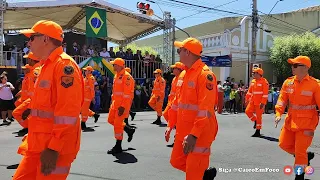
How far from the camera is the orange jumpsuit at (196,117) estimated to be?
4.05 meters

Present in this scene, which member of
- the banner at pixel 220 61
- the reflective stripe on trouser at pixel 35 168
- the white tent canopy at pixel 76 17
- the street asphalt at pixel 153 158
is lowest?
the street asphalt at pixel 153 158

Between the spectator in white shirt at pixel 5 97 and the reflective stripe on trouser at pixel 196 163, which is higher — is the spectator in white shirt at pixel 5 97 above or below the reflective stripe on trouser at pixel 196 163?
above

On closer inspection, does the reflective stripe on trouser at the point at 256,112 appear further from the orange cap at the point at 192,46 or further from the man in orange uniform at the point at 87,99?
the orange cap at the point at 192,46

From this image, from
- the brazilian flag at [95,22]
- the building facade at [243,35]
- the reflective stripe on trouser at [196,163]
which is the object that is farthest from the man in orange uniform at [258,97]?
the building facade at [243,35]

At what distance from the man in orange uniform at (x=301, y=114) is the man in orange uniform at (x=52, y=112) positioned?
370 centimetres

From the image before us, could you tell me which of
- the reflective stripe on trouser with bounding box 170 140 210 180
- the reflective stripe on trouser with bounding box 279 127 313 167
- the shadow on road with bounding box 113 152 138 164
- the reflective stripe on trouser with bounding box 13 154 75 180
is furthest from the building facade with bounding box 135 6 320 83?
the reflective stripe on trouser with bounding box 13 154 75 180

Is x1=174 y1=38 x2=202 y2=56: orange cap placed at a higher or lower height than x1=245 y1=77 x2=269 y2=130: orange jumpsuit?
higher

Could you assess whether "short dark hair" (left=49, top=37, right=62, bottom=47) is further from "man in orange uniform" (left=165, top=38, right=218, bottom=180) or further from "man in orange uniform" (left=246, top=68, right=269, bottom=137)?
"man in orange uniform" (left=246, top=68, right=269, bottom=137)

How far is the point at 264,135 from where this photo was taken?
1109 centimetres

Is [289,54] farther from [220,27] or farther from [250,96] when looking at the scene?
[250,96]

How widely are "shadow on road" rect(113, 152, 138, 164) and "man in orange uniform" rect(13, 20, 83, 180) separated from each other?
154 inches

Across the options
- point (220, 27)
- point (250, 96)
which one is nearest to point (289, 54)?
point (220, 27)

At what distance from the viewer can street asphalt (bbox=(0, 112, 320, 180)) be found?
20.2 ft

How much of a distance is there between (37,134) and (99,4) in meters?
17.9
